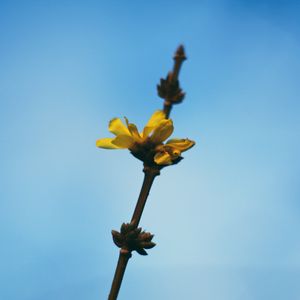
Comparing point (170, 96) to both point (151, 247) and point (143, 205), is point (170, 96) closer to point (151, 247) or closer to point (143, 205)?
point (143, 205)

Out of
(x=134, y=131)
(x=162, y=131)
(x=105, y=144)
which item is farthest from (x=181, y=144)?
(x=105, y=144)

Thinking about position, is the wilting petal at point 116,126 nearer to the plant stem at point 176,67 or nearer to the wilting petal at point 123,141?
the wilting petal at point 123,141

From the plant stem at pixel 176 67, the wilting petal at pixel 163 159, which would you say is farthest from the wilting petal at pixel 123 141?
the plant stem at pixel 176 67

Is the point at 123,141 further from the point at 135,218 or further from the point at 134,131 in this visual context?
the point at 135,218

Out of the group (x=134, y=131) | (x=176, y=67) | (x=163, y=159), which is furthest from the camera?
(x=134, y=131)

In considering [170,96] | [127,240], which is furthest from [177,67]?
[127,240]

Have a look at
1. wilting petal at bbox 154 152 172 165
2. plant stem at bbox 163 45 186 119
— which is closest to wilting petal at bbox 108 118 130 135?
wilting petal at bbox 154 152 172 165

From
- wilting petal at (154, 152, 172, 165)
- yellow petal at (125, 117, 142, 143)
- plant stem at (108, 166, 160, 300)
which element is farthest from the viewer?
yellow petal at (125, 117, 142, 143)

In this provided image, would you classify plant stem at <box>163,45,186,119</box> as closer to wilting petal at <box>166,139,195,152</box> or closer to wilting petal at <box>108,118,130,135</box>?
wilting petal at <box>166,139,195,152</box>
